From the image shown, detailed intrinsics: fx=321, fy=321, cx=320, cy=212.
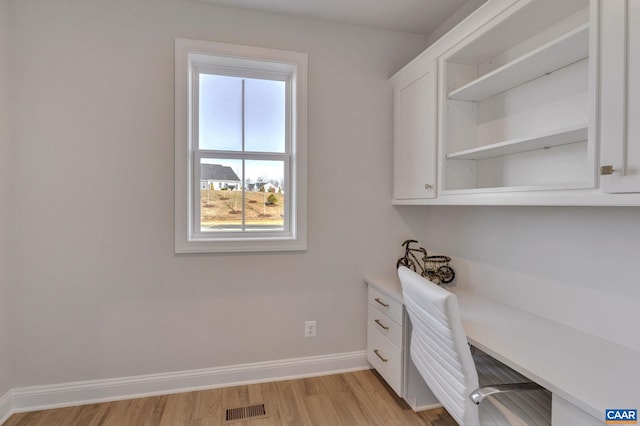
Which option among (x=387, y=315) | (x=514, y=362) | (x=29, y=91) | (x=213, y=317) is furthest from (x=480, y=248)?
(x=29, y=91)

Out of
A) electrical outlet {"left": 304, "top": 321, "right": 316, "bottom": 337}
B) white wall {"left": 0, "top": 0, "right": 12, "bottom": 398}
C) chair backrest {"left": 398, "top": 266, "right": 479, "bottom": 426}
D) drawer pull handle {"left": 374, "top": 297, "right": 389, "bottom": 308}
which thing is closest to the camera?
chair backrest {"left": 398, "top": 266, "right": 479, "bottom": 426}

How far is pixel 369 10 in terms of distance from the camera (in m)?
2.23

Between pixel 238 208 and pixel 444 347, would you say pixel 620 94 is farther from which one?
pixel 238 208

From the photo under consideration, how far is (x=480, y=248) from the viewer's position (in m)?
2.03

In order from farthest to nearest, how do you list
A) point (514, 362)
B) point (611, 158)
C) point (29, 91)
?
1. point (29, 91)
2. point (514, 362)
3. point (611, 158)

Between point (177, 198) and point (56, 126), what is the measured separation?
810mm

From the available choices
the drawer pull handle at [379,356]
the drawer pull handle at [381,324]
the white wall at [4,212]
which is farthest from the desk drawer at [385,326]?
the white wall at [4,212]

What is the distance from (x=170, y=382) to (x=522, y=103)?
272 cm

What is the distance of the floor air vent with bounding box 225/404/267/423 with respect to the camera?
1876 mm

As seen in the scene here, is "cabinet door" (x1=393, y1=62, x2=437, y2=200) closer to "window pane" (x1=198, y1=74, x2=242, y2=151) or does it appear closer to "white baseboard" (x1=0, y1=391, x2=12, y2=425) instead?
"window pane" (x1=198, y1=74, x2=242, y2=151)

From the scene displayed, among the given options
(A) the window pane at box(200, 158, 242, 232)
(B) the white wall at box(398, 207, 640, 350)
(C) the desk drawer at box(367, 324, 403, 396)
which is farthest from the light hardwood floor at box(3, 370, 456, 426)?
(A) the window pane at box(200, 158, 242, 232)

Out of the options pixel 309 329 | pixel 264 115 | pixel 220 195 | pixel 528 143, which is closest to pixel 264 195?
pixel 220 195

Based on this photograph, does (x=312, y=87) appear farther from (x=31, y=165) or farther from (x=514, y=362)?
(x=514, y=362)

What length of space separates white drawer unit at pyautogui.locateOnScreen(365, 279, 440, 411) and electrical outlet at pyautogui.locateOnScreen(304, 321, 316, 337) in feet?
1.43
